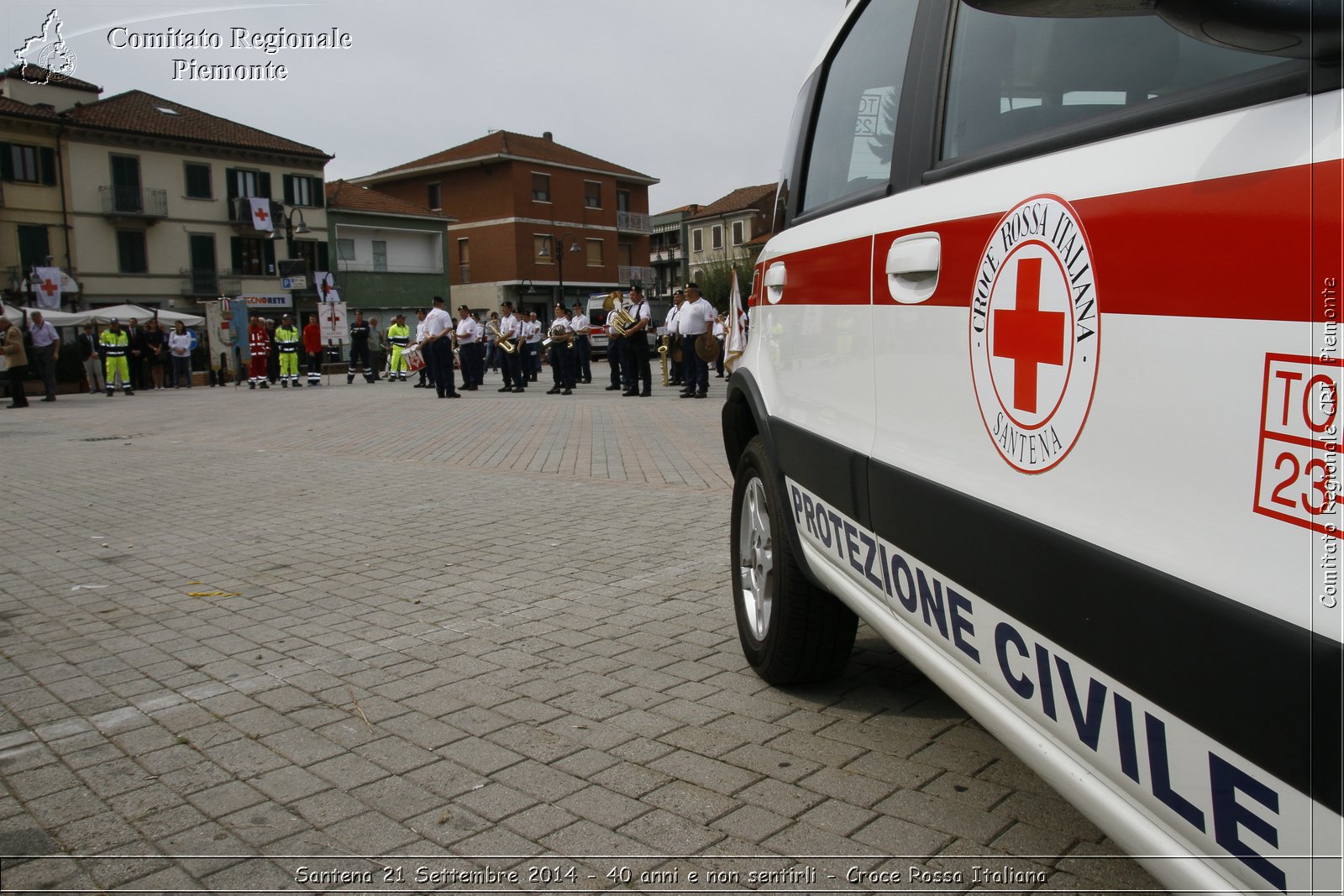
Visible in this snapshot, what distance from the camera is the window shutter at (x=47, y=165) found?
42.4m

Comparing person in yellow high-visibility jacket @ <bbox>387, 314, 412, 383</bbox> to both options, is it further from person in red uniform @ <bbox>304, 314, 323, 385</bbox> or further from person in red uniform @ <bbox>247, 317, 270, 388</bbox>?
person in red uniform @ <bbox>247, 317, 270, 388</bbox>

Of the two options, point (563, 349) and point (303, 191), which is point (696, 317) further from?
point (303, 191)

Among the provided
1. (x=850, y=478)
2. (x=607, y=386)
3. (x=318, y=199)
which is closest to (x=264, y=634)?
(x=850, y=478)

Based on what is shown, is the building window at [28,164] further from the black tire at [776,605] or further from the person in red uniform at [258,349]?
the black tire at [776,605]

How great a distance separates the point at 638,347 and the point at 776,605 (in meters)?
15.5

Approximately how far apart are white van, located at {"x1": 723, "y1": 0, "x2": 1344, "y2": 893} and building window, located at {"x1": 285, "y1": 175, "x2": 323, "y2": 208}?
5387 centimetres

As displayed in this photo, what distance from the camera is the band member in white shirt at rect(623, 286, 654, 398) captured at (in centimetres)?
→ 1809

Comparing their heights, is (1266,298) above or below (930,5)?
below

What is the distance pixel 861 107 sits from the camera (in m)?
2.83

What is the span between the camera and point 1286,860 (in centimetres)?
110

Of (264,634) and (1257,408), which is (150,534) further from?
(1257,408)

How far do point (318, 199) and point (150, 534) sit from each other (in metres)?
50.2

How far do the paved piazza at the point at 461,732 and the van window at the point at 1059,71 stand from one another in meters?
1.60

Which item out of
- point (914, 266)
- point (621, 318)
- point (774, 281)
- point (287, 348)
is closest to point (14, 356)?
point (287, 348)
